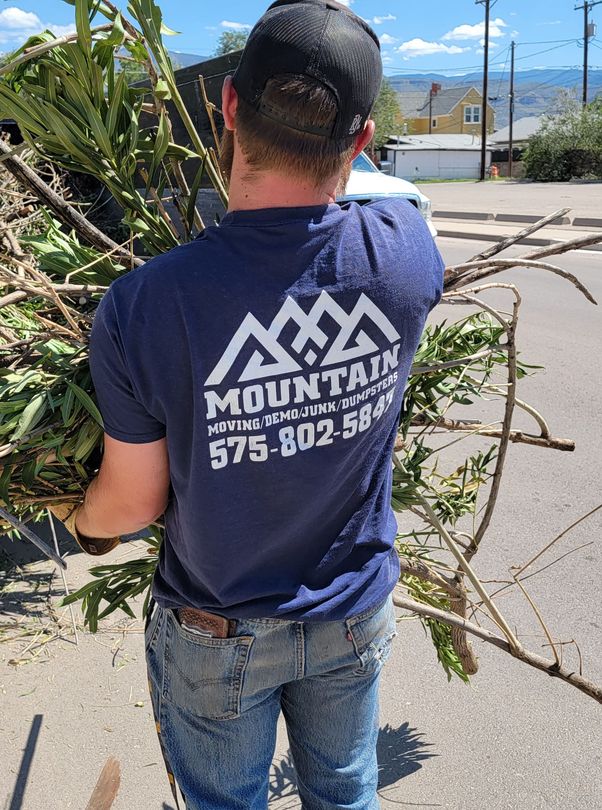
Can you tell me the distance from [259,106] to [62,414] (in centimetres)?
69

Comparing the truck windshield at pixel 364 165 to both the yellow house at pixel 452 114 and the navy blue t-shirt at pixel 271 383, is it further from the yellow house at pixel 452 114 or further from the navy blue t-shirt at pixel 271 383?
the yellow house at pixel 452 114

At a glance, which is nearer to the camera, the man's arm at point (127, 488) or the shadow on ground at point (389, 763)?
the man's arm at point (127, 488)

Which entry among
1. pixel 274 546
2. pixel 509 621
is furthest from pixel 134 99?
pixel 509 621

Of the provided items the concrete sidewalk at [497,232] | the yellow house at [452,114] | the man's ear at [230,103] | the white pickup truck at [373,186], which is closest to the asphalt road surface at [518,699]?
the man's ear at [230,103]

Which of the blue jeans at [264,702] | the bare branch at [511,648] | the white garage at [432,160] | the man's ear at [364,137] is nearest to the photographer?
the man's ear at [364,137]

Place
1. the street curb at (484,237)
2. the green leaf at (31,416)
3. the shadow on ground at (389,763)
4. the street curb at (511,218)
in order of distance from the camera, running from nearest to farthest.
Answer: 1. the green leaf at (31,416)
2. the shadow on ground at (389,763)
3. the street curb at (484,237)
4. the street curb at (511,218)

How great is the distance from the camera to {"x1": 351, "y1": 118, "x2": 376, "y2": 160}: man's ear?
4.10 feet

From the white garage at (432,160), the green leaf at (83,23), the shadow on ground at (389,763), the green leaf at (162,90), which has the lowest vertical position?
the white garage at (432,160)

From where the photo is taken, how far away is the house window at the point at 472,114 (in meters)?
82.6

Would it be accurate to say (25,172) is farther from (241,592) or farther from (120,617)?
(120,617)

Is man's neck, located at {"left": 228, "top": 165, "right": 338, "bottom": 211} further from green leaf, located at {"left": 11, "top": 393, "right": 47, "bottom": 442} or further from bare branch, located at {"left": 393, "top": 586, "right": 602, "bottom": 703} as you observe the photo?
bare branch, located at {"left": 393, "top": 586, "right": 602, "bottom": 703}

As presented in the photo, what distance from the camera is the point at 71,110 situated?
1.51 m

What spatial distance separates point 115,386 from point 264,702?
2.21 ft

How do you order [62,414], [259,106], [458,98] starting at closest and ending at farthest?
[259,106] → [62,414] → [458,98]
